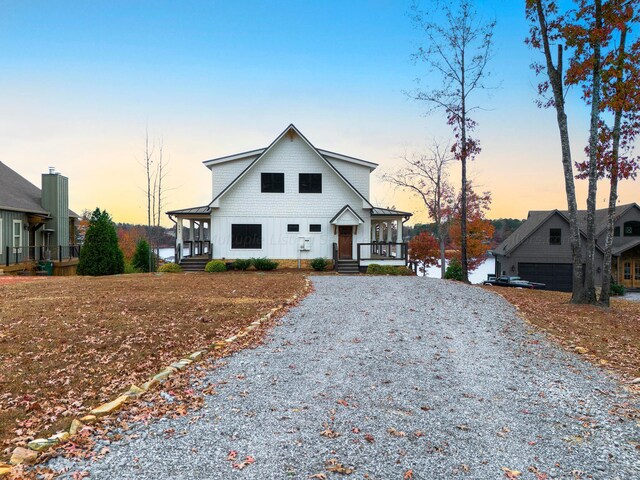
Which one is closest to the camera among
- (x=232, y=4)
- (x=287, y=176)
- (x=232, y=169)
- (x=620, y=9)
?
(x=620, y=9)

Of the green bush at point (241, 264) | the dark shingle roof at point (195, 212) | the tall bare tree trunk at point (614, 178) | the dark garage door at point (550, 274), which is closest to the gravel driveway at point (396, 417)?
the tall bare tree trunk at point (614, 178)

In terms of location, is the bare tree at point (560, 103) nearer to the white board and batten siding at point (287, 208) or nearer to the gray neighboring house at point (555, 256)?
the white board and batten siding at point (287, 208)

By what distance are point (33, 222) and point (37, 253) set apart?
207cm

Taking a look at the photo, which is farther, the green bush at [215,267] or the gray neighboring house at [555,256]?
the gray neighboring house at [555,256]

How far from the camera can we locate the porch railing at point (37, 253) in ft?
75.4

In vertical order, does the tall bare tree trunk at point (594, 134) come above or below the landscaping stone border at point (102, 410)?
above

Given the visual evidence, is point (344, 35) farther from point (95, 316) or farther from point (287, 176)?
point (95, 316)

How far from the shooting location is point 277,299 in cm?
1266

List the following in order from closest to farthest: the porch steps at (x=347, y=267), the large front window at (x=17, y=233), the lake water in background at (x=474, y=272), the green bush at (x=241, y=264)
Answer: the green bush at (x=241, y=264)
the porch steps at (x=347, y=267)
the large front window at (x=17, y=233)
the lake water in background at (x=474, y=272)

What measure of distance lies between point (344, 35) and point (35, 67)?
49.6 ft

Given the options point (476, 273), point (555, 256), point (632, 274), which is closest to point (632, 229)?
point (632, 274)

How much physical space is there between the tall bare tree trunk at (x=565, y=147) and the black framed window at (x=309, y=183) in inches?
505

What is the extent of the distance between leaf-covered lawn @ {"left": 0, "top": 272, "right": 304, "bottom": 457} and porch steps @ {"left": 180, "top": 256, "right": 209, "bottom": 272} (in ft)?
21.3

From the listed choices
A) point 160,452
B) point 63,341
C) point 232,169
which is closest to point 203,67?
point 232,169
